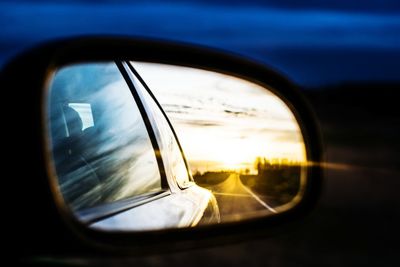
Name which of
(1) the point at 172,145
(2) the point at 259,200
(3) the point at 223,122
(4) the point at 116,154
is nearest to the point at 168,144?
(1) the point at 172,145

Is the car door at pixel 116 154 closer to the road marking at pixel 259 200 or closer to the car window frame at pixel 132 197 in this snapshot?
the car window frame at pixel 132 197

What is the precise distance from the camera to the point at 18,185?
51.1 inches

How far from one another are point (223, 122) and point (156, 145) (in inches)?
12.6

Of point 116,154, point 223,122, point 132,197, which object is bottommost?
point 132,197

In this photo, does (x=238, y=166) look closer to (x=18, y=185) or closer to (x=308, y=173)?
(x=308, y=173)

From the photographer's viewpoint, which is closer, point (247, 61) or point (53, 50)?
Result: point (53, 50)

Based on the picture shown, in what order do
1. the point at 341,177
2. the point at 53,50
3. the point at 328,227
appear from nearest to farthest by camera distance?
the point at 53,50
the point at 328,227
the point at 341,177

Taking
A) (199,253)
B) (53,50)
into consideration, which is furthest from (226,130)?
(199,253)

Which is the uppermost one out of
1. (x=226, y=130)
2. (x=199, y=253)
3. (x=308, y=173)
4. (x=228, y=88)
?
(x=228, y=88)

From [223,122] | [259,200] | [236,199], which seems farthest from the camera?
[223,122]

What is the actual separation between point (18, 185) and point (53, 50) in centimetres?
39

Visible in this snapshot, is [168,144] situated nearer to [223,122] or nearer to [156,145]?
[156,145]

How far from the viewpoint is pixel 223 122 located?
280cm

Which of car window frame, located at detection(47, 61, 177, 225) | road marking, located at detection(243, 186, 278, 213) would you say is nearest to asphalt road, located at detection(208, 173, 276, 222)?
road marking, located at detection(243, 186, 278, 213)
